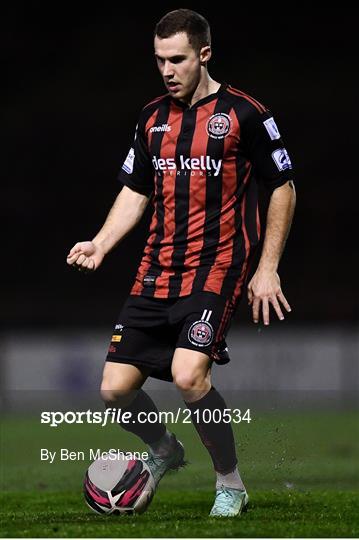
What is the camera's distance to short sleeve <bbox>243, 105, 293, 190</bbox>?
4.92 m

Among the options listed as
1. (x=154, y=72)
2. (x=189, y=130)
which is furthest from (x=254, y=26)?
(x=189, y=130)

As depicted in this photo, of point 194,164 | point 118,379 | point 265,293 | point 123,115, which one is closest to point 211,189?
point 194,164

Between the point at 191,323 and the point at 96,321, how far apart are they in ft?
33.5

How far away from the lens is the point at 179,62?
486cm

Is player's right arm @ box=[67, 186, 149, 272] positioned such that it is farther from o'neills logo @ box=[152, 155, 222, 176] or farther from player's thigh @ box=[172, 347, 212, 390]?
player's thigh @ box=[172, 347, 212, 390]

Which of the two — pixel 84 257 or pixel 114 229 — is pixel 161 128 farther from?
pixel 84 257

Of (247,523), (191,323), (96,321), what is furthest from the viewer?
(96,321)

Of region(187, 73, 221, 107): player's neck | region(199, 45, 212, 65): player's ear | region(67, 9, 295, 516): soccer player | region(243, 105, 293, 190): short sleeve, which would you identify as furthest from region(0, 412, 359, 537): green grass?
region(199, 45, 212, 65): player's ear

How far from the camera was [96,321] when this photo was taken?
14.9 meters

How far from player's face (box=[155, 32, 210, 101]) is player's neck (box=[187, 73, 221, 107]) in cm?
4

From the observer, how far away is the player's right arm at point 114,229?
4.93 metres

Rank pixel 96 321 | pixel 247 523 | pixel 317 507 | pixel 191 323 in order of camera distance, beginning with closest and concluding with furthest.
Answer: pixel 247 523
pixel 191 323
pixel 317 507
pixel 96 321

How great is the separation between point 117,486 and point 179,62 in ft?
5.31

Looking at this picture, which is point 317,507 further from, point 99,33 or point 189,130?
point 99,33
